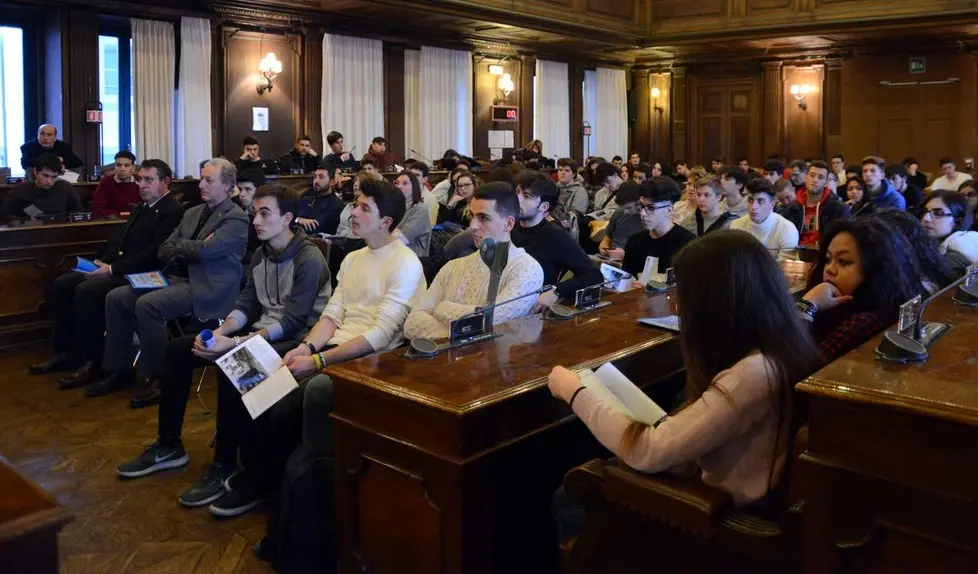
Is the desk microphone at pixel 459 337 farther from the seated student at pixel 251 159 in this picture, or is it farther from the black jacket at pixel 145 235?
the seated student at pixel 251 159

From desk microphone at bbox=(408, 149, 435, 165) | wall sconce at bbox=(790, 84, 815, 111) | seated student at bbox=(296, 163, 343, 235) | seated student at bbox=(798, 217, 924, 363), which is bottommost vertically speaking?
seated student at bbox=(798, 217, 924, 363)

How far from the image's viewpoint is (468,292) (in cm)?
338

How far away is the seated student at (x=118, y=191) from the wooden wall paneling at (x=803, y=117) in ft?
36.8

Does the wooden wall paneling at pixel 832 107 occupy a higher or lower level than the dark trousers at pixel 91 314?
higher

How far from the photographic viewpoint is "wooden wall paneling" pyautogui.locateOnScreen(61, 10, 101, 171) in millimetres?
9359

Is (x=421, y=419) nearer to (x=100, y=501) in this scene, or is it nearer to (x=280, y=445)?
(x=280, y=445)

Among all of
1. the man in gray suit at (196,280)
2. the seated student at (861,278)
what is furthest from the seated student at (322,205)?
the seated student at (861,278)

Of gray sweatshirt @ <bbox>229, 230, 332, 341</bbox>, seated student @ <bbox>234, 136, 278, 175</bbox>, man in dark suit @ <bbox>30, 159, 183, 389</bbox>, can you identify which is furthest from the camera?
seated student @ <bbox>234, 136, 278, 175</bbox>

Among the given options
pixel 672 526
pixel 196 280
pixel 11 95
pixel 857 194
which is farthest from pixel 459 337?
pixel 11 95

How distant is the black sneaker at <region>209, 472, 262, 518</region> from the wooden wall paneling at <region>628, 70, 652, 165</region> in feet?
46.5

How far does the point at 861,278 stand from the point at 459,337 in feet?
4.03

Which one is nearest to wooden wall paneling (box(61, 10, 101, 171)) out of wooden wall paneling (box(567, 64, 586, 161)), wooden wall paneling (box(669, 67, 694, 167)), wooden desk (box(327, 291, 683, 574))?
wooden wall paneling (box(567, 64, 586, 161))

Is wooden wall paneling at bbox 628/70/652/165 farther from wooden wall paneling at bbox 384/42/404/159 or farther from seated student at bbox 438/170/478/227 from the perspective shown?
seated student at bbox 438/170/478/227

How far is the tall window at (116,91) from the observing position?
10164 millimetres
